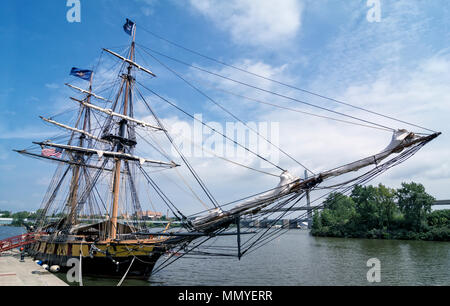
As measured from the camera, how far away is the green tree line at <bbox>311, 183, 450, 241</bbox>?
52.6 m

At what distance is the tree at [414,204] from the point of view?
5378cm

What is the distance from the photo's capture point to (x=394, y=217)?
57.8 metres

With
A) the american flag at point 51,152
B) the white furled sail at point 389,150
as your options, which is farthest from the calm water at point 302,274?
the american flag at point 51,152

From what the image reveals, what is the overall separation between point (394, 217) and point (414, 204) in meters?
4.89

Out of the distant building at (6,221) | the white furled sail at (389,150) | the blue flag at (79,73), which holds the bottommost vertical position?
the distant building at (6,221)

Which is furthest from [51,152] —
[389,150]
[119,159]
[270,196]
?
[389,150]

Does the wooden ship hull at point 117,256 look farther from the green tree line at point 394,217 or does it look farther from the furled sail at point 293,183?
the green tree line at point 394,217

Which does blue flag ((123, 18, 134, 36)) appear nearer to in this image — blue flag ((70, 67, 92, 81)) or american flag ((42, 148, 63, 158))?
blue flag ((70, 67, 92, 81))

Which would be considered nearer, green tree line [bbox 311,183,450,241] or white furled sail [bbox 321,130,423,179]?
white furled sail [bbox 321,130,423,179]

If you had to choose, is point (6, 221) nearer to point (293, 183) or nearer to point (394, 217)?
point (394, 217)

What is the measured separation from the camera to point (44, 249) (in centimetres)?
2388

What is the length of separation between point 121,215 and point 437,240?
56254 mm

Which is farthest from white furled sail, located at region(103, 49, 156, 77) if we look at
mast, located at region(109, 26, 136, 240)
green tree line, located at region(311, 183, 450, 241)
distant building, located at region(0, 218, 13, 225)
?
distant building, located at region(0, 218, 13, 225)
